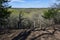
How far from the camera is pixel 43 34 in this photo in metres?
14.7

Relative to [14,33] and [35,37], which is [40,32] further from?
[14,33]

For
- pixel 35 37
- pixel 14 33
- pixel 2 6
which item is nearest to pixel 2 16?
pixel 2 6

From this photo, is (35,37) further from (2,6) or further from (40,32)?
(2,6)

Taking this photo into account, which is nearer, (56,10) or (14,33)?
(14,33)

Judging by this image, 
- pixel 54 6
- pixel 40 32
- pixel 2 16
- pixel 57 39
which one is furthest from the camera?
pixel 54 6

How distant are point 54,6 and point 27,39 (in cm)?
2461

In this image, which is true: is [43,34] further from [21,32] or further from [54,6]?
[54,6]

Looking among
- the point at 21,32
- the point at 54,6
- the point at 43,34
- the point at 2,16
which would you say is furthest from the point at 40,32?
the point at 54,6

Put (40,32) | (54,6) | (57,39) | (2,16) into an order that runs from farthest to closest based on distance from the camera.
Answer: (54,6), (2,16), (40,32), (57,39)

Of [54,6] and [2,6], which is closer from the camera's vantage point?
[2,6]

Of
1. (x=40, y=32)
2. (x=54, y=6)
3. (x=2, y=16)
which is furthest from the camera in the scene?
(x=54, y=6)

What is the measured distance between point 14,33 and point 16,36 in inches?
31.7

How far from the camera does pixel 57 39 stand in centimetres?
1411

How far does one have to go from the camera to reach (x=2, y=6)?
2817 centimetres
